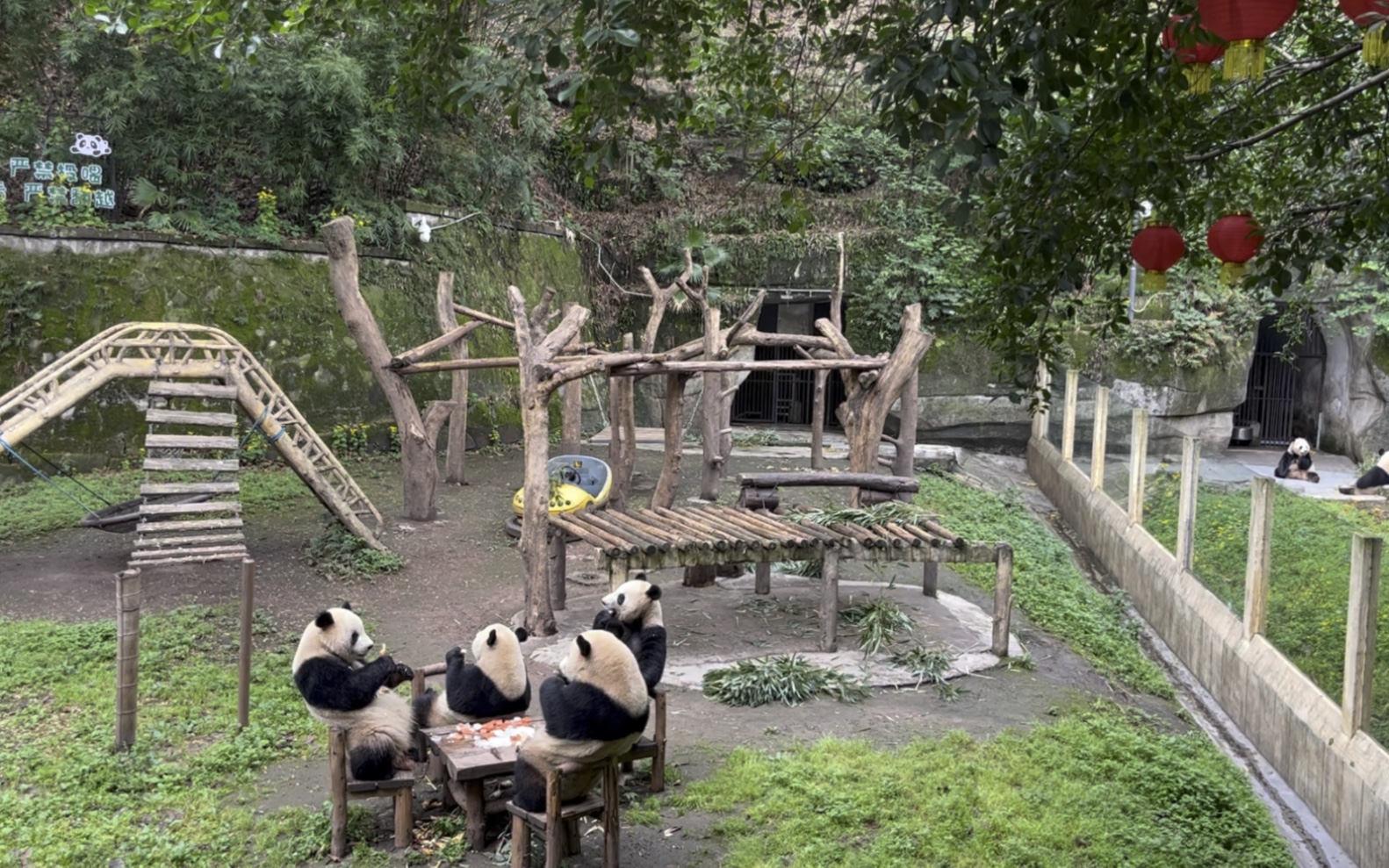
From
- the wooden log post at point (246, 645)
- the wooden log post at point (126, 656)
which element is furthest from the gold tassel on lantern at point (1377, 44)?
the wooden log post at point (126, 656)

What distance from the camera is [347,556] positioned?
402 inches

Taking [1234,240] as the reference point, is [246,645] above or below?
below

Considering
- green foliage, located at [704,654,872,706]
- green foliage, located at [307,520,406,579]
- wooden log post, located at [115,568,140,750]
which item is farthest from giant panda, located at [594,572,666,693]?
green foliage, located at [307,520,406,579]

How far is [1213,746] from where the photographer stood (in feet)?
24.1

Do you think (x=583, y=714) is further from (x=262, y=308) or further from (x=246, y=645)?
(x=262, y=308)

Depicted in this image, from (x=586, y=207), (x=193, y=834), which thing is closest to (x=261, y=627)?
(x=193, y=834)

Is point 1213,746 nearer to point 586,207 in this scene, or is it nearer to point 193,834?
point 193,834

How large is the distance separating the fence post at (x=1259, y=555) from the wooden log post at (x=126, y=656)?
7.08 m

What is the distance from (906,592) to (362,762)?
5854 millimetres

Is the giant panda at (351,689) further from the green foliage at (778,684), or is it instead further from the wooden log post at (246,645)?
the green foliage at (778,684)

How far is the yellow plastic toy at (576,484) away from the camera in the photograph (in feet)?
38.8

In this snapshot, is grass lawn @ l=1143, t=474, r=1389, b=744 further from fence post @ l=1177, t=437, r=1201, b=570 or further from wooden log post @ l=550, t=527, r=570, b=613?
wooden log post @ l=550, t=527, r=570, b=613

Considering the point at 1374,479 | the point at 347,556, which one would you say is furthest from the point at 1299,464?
the point at 347,556

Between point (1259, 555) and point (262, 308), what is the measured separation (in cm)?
1204
